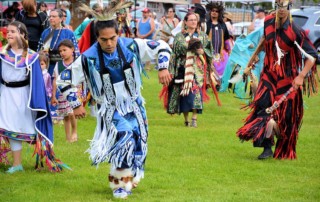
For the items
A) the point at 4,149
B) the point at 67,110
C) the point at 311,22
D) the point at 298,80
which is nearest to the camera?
the point at 4,149

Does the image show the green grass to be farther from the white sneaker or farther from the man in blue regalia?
the man in blue regalia

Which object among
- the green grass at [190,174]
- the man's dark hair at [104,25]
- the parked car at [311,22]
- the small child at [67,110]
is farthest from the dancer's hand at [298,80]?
the parked car at [311,22]

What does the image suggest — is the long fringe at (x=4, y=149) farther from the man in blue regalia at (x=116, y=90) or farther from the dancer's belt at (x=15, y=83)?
the man in blue regalia at (x=116, y=90)

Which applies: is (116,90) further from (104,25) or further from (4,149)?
(4,149)

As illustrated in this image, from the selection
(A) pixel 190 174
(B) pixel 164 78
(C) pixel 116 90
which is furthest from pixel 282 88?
(C) pixel 116 90

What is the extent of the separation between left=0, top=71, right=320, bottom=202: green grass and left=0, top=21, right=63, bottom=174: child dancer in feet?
1.26

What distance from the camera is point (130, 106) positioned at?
6.70m

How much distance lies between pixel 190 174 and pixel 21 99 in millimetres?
1858

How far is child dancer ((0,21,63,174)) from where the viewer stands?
773cm

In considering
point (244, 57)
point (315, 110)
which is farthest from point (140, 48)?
point (315, 110)

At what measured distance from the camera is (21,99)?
7.77 m

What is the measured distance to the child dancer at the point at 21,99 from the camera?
7.73 m

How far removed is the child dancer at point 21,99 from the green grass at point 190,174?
384 mm

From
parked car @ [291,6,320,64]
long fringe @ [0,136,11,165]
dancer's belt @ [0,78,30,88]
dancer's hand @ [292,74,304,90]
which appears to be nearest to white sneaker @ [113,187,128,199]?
dancer's belt @ [0,78,30,88]
